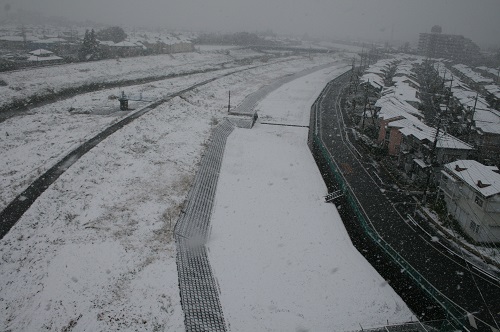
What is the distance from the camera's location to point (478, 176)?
19.6m

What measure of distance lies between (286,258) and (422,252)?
6964 mm

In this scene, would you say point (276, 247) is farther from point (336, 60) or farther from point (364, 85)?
point (336, 60)

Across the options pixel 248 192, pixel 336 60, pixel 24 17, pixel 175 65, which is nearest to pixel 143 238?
pixel 248 192

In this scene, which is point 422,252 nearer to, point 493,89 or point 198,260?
point 198,260

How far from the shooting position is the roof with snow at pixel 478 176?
59.7 feet

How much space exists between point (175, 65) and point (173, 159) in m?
49.6

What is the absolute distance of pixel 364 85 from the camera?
52.4 m

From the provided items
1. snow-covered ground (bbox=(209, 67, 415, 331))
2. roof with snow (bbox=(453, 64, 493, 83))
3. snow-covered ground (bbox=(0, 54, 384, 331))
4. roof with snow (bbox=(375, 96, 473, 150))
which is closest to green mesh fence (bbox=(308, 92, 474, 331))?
snow-covered ground (bbox=(209, 67, 415, 331))

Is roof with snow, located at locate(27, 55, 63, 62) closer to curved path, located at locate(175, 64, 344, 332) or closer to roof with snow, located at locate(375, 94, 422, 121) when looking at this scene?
curved path, located at locate(175, 64, 344, 332)

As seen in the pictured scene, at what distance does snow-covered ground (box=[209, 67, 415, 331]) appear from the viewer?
1391cm

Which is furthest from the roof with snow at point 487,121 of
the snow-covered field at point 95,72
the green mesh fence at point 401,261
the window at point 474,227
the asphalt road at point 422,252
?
the snow-covered field at point 95,72

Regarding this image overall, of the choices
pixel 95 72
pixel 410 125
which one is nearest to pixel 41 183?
pixel 410 125

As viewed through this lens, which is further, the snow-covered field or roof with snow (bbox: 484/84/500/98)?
roof with snow (bbox: 484/84/500/98)

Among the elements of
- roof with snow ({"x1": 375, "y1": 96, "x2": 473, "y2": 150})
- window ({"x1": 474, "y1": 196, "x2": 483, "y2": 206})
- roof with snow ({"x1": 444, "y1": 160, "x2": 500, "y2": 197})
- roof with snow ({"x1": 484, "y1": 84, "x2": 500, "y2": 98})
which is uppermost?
roof with snow ({"x1": 484, "y1": 84, "x2": 500, "y2": 98})
